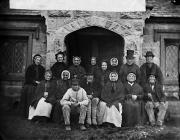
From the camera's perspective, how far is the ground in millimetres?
3193

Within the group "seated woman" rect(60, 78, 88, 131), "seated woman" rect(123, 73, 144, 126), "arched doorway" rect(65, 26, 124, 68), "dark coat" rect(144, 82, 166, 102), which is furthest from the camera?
"arched doorway" rect(65, 26, 124, 68)

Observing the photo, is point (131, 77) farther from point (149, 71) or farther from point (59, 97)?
point (59, 97)

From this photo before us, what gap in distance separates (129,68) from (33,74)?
1152mm

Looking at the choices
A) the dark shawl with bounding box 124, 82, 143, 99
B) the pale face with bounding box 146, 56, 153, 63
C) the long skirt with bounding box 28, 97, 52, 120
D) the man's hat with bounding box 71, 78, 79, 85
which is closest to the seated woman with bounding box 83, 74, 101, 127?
the man's hat with bounding box 71, 78, 79, 85

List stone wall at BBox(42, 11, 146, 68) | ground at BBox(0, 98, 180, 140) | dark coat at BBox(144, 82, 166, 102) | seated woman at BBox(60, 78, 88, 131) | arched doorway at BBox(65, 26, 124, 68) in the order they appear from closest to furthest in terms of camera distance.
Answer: ground at BBox(0, 98, 180, 140)
seated woman at BBox(60, 78, 88, 131)
dark coat at BBox(144, 82, 166, 102)
stone wall at BBox(42, 11, 146, 68)
arched doorway at BBox(65, 26, 124, 68)

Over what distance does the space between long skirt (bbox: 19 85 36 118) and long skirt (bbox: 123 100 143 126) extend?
1084 millimetres

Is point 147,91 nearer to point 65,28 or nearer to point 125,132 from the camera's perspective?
point 125,132

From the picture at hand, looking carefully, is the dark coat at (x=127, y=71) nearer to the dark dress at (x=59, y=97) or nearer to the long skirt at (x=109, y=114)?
the long skirt at (x=109, y=114)

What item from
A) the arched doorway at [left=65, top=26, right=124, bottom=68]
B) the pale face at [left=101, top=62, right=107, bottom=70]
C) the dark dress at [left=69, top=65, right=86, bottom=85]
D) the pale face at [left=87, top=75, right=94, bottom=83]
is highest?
the arched doorway at [left=65, top=26, right=124, bottom=68]

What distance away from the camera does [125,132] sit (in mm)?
3277

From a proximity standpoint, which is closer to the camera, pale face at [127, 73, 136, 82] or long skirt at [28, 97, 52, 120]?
long skirt at [28, 97, 52, 120]

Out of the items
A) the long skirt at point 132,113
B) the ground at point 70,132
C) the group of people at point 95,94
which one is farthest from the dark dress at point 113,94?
the ground at point 70,132

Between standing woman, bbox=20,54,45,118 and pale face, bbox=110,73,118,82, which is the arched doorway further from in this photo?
standing woman, bbox=20,54,45,118

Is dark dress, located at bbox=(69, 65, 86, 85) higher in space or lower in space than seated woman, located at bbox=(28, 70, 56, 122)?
higher
